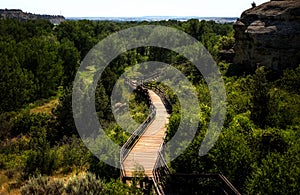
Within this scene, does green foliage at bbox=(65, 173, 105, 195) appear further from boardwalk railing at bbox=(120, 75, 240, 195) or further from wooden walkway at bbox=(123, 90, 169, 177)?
wooden walkway at bbox=(123, 90, 169, 177)

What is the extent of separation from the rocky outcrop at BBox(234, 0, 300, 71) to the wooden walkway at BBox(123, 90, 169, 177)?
12.5 meters

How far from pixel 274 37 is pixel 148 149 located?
1996 cm

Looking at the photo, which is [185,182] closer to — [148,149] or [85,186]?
[85,186]

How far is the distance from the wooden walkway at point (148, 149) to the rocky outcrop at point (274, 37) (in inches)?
491

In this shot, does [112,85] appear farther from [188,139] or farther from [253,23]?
[188,139]

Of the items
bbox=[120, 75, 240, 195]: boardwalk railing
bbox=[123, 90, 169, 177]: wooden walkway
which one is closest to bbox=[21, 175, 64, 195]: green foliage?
bbox=[120, 75, 240, 195]: boardwalk railing

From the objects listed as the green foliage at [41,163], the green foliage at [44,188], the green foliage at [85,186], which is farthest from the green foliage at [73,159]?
the green foliage at [85,186]

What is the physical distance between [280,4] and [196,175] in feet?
93.3

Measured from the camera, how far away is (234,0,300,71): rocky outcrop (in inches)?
1249

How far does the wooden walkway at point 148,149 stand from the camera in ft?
54.0

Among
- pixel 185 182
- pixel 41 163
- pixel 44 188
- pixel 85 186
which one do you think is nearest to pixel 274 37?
pixel 185 182

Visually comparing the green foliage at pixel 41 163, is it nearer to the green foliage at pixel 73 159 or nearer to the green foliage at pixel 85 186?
the green foliage at pixel 73 159

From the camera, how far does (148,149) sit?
19.2m

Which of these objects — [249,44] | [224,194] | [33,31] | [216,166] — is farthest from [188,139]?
[33,31]
